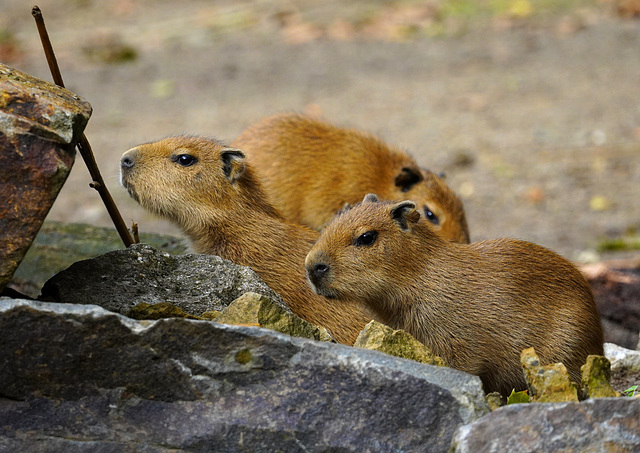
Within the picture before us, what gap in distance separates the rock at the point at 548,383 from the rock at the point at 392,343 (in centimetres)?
45

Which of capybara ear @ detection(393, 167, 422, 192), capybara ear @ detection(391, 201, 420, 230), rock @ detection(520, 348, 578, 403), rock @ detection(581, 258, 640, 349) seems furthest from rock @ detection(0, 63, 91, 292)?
rock @ detection(581, 258, 640, 349)

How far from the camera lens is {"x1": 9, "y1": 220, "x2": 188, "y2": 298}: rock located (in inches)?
249

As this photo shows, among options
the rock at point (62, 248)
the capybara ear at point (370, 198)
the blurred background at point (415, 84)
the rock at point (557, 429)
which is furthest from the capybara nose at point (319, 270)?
the blurred background at point (415, 84)

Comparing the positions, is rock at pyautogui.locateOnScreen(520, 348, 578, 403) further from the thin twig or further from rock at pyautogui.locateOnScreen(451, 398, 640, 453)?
the thin twig

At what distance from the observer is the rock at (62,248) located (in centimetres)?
631

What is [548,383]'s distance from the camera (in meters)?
3.74

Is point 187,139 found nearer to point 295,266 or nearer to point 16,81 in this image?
point 295,266

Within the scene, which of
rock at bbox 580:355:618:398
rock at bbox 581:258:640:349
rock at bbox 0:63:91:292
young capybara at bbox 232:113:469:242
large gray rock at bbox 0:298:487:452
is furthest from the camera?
young capybara at bbox 232:113:469:242

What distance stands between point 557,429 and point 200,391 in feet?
4.50

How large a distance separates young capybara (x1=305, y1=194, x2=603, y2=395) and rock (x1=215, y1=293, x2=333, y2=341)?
0.78 meters

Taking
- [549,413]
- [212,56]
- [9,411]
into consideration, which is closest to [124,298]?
[9,411]

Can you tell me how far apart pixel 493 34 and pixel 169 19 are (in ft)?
19.8

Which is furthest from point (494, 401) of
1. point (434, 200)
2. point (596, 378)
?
point (434, 200)

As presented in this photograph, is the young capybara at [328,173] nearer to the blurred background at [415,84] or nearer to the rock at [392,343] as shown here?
the blurred background at [415,84]
